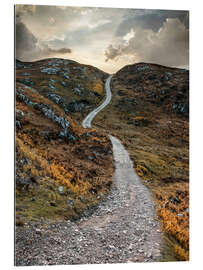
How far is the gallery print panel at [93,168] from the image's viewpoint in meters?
7.63

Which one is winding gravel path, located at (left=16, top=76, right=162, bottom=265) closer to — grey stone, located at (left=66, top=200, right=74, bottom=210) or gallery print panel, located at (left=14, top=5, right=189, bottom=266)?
gallery print panel, located at (left=14, top=5, right=189, bottom=266)

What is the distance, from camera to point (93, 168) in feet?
43.9

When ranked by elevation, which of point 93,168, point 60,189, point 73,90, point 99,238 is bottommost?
point 73,90

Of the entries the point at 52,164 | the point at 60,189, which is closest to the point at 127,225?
the point at 60,189

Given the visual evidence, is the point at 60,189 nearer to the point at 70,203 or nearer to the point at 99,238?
the point at 70,203

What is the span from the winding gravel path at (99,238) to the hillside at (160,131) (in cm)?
82

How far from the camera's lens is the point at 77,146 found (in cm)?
1573

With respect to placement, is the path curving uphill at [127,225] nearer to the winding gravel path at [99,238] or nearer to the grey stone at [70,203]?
the winding gravel path at [99,238]

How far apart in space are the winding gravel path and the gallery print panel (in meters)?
0.03

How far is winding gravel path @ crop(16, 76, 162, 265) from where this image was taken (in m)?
7.00

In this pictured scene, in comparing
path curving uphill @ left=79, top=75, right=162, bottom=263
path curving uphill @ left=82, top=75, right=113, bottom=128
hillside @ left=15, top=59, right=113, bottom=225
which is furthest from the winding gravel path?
path curving uphill @ left=82, top=75, right=113, bottom=128

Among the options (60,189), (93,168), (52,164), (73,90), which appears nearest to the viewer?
(60,189)

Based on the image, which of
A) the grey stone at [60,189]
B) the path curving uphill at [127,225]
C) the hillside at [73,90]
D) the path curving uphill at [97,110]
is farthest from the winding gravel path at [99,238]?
the path curving uphill at [97,110]

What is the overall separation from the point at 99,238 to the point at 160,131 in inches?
676
